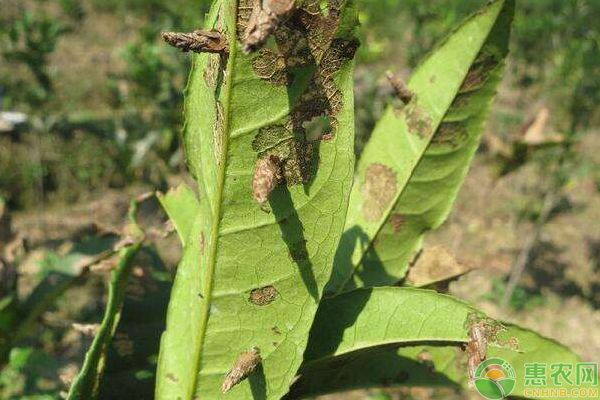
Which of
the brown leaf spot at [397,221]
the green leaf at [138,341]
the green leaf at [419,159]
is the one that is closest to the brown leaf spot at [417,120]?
the green leaf at [419,159]

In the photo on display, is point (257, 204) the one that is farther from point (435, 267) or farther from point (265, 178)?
point (435, 267)

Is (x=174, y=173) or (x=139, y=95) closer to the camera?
(x=174, y=173)

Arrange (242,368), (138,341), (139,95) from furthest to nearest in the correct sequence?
(139,95) → (138,341) → (242,368)

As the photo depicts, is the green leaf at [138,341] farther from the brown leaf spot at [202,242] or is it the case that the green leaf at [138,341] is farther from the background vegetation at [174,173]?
the background vegetation at [174,173]

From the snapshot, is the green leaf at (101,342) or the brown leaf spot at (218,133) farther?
the green leaf at (101,342)

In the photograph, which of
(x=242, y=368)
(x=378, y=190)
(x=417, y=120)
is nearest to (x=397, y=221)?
(x=378, y=190)

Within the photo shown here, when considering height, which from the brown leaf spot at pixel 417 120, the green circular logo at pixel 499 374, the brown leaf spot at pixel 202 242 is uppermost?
the brown leaf spot at pixel 417 120
